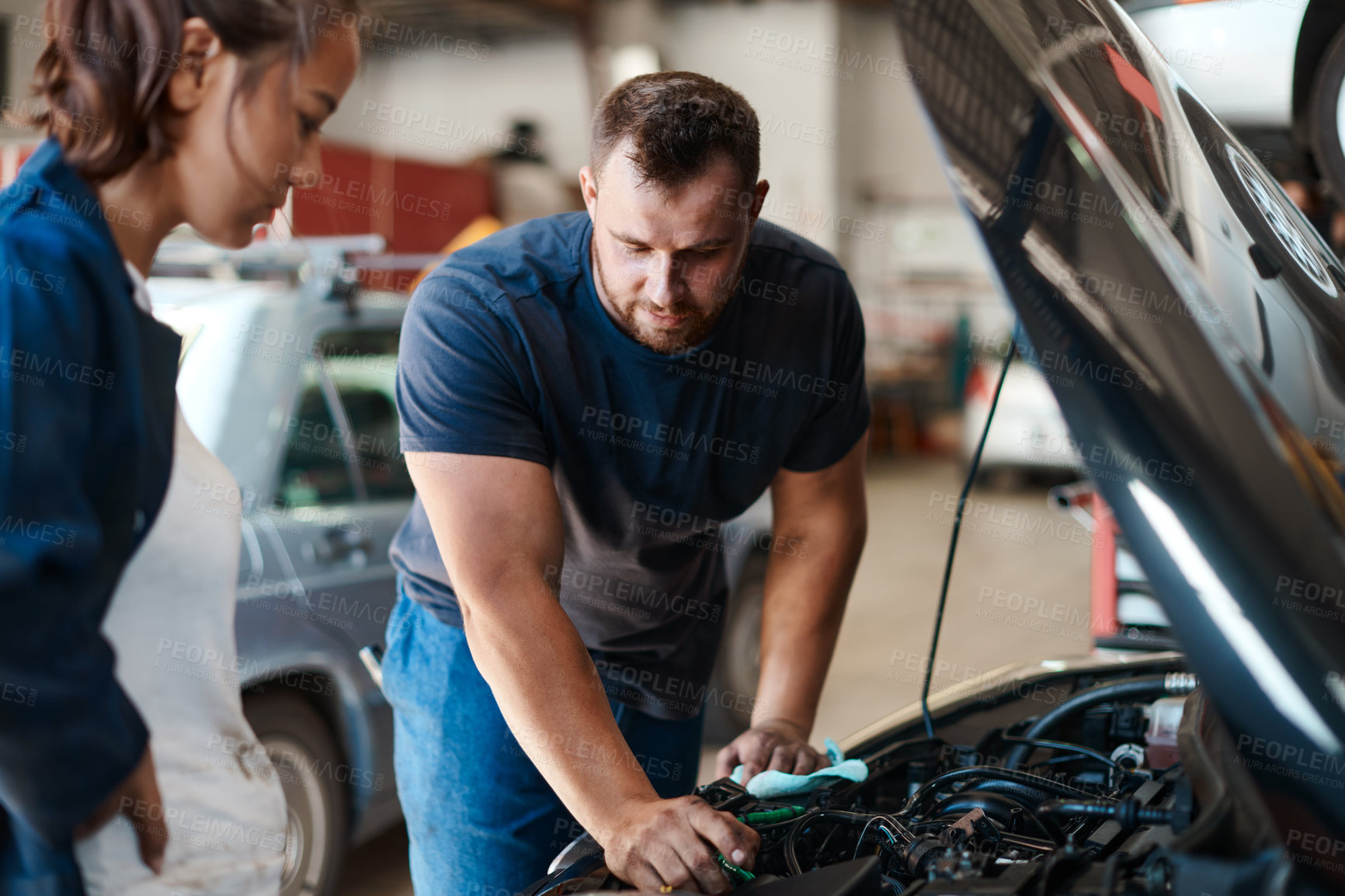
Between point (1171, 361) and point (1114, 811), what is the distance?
1.74 ft

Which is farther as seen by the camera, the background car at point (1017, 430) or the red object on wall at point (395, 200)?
the background car at point (1017, 430)

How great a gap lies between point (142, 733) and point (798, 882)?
651 mm

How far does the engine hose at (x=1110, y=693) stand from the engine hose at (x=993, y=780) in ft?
0.95

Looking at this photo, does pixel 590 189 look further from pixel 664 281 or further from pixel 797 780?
pixel 797 780

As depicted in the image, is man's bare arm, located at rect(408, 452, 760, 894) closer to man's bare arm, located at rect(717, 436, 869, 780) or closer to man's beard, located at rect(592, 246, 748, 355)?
man's beard, located at rect(592, 246, 748, 355)

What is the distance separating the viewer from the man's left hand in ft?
4.99

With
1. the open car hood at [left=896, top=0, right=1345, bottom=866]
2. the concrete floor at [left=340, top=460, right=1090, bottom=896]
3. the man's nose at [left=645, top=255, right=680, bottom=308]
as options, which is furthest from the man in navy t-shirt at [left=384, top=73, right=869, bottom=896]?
the concrete floor at [left=340, top=460, right=1090, bottom=896]

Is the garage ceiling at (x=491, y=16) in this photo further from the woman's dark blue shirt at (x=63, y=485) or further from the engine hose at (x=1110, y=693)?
the woman's dark blue shirt at (x=63, y=485)

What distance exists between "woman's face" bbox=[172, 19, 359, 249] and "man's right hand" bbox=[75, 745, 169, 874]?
1.35 ft

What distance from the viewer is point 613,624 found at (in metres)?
1.76

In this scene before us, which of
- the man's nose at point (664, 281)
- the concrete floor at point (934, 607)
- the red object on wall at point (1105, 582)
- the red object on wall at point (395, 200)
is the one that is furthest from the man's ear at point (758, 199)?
the red object on wall at point (395, 200)

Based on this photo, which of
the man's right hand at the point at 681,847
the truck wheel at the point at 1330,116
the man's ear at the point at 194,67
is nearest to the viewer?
the man's ear at the point at 194,67

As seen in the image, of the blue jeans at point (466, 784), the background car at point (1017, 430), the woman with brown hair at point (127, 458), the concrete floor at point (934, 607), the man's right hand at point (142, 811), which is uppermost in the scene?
the woman with brown hair at point (127, 458)

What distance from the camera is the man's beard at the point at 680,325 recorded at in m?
1.50
